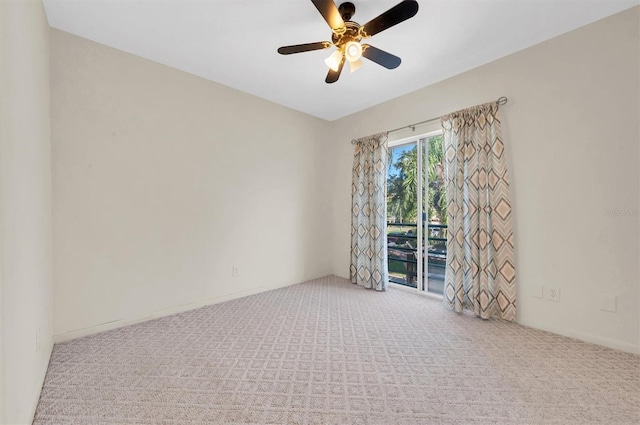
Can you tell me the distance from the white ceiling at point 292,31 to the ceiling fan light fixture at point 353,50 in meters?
0.31

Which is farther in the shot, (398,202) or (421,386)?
(398,202)

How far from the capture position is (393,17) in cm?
175

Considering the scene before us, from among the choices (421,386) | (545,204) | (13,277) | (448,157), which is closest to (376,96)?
(448,157)

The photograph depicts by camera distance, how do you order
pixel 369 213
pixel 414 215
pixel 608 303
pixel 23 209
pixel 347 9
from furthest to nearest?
pixel 369 213 < pixel 414 215 < pixel 608 303 < pixel 347 9 < pixel 23 209

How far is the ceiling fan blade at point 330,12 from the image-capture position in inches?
65.8

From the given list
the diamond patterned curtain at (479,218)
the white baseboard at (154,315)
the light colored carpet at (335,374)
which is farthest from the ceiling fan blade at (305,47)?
the white baseboard at (154,315)

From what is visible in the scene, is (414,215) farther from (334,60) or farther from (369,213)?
(334,60)

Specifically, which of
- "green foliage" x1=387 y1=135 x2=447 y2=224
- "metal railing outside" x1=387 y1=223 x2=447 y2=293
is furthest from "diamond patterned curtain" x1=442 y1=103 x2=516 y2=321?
"metal railing outside" x1=387 y1=223 x2=447 y2=293

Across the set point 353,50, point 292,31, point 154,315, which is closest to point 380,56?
point 353,50

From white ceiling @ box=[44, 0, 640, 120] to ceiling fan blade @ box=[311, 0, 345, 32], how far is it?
12.5 inches

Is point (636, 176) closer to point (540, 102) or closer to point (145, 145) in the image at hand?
point (540, 102)

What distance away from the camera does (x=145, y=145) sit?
2.64 meters

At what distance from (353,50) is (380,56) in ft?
0.88

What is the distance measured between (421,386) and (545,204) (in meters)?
1.96
